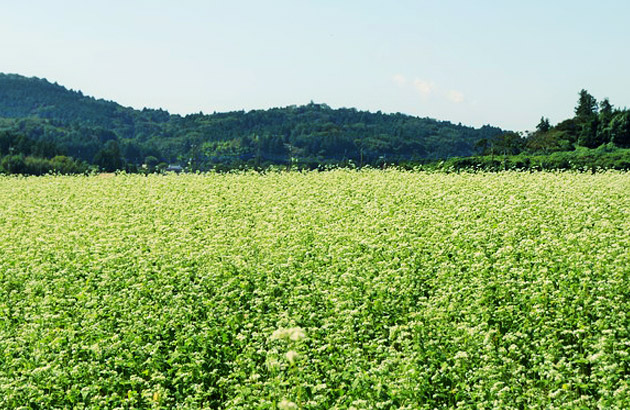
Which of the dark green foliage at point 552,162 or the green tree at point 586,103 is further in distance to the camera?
the green tree at point 586,103

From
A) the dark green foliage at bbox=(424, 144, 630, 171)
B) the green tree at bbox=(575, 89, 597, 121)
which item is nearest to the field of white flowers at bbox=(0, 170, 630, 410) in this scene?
the dark green foliage at bbox=(424, 144, 630, 171)

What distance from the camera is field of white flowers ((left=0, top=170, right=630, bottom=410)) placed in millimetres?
9672

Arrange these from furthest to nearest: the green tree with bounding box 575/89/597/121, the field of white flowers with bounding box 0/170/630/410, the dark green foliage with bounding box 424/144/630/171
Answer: the green tree with bounding box 575/89/597/121 → the dark green foliage with bounding box 424/144/630/171 → the field of white flowers with bounding box 0/170/630/410

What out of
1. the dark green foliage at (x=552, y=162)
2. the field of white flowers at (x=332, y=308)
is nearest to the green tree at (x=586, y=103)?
the dark green foliage at (x=552, y=162)

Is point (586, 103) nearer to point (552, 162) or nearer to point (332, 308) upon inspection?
point (552, 162)

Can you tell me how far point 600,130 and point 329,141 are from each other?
4548 inches

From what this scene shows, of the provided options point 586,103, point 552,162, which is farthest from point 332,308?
point 586,103

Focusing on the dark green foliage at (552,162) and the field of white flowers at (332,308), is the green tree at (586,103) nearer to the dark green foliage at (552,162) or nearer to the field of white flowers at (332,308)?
the dark green foliage at (552,162)

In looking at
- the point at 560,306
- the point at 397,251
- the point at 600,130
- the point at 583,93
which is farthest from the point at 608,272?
the point at 583,93

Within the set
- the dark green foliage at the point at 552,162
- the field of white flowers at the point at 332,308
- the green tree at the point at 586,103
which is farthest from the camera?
the green tree at the point at 586,103

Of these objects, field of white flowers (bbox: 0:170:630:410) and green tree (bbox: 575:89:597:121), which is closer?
field of white flowers (bbox: 0:170:630:410)

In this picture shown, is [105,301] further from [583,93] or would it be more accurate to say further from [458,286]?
A: [583,93]

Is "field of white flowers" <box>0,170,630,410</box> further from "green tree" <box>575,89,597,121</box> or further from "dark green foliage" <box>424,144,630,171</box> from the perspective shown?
"green tree" <box>575,89,597,121</box>

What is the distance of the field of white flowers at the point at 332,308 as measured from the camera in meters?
9.67
